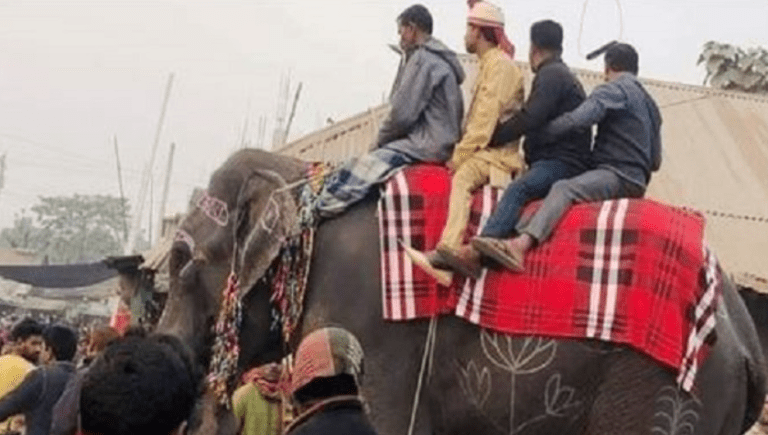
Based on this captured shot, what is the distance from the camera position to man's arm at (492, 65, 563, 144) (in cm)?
610

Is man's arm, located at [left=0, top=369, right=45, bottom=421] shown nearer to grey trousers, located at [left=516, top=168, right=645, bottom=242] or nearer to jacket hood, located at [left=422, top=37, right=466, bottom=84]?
jacket hood, located at [left=422, top=37, right=466, bottom=84]

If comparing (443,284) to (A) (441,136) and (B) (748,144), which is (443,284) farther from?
(B) (748,144)

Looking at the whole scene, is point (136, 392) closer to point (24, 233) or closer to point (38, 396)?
point (38, 396)

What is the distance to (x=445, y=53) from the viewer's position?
21.3 ft

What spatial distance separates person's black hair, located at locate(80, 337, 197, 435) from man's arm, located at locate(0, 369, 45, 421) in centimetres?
505

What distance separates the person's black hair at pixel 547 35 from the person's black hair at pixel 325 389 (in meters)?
3.19

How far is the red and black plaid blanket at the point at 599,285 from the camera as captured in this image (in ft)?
18.5

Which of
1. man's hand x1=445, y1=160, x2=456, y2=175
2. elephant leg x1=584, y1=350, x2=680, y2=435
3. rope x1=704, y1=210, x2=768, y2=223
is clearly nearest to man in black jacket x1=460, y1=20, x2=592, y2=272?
man's hand x1=445, y1=160, x2=456, y2=175

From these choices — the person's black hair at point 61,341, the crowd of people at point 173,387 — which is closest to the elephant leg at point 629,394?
the crowd of people at point 173,387

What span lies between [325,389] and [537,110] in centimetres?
295

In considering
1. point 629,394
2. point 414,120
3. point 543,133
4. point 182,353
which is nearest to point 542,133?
point 543,133

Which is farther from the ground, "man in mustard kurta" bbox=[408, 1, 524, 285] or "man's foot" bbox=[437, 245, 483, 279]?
"man in mustard kurta" bbox=[408, 1, 524, 285]

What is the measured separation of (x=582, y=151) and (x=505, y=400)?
1265 mm

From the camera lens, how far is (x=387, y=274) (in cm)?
600
